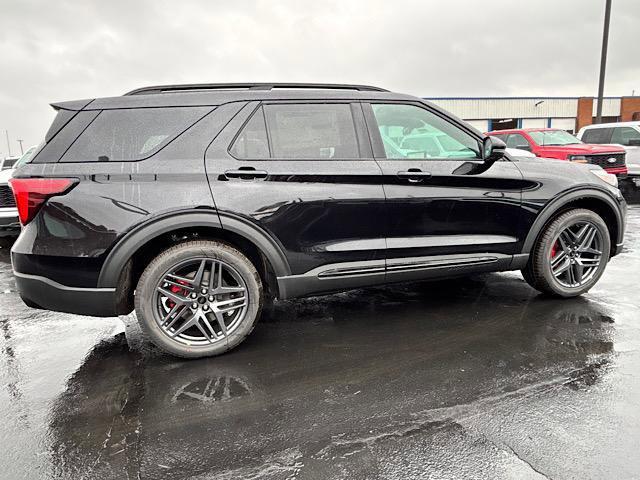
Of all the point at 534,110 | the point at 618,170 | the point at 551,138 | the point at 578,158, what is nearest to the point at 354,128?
the point at 578,158

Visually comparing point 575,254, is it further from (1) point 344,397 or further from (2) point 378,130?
(1) point 344,397

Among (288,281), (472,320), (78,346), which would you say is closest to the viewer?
(288,281)

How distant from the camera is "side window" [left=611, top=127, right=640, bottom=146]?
1269 cm

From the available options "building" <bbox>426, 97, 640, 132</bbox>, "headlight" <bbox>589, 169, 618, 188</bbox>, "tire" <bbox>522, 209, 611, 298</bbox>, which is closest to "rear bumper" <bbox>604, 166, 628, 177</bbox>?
"headlight" <bbox>589, 169, 618, 188</bbox>

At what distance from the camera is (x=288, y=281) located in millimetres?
3277

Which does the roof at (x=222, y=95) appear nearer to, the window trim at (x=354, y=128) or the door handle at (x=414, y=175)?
the window trim at (x=354, y=128)

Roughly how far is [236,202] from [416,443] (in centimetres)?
184

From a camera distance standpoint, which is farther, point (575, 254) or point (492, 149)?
point (575, 254)

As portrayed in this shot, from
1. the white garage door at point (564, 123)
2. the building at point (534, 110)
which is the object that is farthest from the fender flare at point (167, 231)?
the white garage door at point (564, 123)

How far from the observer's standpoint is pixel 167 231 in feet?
9.82

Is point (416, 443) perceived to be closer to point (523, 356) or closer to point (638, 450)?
point (638, 450)

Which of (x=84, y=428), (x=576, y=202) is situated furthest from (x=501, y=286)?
(x=84, y=428)

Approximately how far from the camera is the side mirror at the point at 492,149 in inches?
142

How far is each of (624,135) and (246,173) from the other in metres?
13.6
